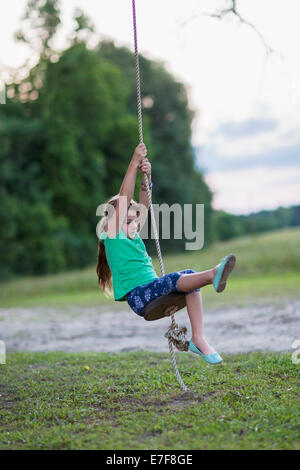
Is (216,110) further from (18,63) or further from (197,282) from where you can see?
(197,282)

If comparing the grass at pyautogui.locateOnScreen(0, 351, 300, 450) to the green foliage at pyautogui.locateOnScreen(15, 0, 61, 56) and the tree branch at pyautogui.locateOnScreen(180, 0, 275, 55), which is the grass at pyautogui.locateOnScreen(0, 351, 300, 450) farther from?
the green foliage at pyautogui.locateOnScreen(15, 0, 61, 56)

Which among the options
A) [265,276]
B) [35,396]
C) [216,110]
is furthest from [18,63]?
[35,396]

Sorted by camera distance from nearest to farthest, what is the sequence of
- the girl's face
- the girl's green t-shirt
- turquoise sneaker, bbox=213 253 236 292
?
turquoise sneaker, bbox=213 253 236 292, the girl's green t-shirt, the girl's face

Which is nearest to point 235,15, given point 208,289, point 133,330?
point 133,330

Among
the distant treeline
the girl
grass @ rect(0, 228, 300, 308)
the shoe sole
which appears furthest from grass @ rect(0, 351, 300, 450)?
the distant treeline

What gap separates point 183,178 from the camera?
36.7 metres

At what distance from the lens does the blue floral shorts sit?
4.49 m

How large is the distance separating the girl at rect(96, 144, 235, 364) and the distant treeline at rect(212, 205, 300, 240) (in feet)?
128

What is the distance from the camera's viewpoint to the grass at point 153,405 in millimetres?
3812

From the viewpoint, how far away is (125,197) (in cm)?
471

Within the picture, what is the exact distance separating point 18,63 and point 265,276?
17378 millimetres

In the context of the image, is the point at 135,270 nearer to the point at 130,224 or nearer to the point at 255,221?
the point at 130,224

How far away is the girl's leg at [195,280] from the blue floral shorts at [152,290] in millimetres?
46

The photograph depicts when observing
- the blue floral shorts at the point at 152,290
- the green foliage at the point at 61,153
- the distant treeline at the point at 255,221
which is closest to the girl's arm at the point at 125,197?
the blue floral shorts at the point at 152,290
